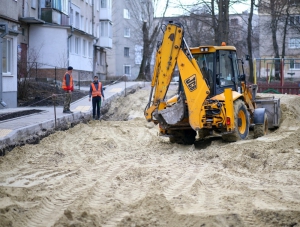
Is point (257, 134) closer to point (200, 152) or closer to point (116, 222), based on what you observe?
point (200, 152)

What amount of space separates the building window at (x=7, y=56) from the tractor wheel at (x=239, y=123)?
11.0m

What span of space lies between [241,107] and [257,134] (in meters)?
1.48

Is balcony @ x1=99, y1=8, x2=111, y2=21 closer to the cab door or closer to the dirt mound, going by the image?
the dirt mound

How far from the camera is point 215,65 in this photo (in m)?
12.1

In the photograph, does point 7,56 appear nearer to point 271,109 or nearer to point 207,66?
point 207,66

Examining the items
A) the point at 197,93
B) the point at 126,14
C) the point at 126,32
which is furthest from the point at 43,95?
the point at 126,14

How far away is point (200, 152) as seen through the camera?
36.3ft

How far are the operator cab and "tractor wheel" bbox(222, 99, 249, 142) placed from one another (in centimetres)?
61

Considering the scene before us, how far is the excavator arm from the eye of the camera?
1132 centimetres

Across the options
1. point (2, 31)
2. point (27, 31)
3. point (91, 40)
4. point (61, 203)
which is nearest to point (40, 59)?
point (27, 31)

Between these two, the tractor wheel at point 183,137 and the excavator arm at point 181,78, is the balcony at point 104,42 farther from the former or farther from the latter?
the excavator arm at point 181,78

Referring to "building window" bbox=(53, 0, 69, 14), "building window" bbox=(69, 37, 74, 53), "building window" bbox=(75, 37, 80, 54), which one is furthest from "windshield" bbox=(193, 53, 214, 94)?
"building window" bbox=(75, 37, 80, 54)

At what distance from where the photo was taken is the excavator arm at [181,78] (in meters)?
11.3

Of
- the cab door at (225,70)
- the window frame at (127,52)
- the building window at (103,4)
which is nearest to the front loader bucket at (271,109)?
the cab door at (225,70)
